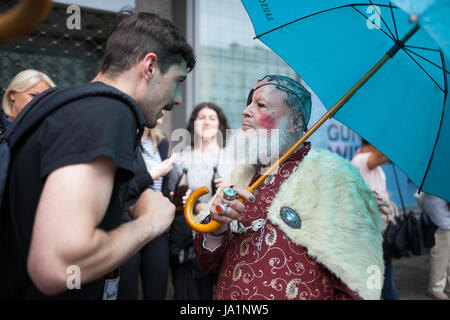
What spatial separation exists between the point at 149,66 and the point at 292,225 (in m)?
0.87

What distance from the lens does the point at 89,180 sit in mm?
907

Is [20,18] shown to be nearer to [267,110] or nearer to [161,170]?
[267,110]

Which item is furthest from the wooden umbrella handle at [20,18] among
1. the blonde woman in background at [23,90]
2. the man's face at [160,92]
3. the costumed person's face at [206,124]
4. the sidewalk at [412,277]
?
the sidewalk at [412,277]

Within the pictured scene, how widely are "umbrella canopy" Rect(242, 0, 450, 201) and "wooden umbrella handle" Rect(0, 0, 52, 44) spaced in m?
1.41

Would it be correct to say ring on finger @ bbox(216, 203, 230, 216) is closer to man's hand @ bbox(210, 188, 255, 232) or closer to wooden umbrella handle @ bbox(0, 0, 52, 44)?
man's hand @ bbox(210, 188, 255, 232)

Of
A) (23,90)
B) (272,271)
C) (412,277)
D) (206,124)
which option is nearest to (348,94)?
(272,271)

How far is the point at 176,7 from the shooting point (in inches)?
192

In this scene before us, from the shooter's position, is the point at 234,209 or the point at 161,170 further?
the point at 161,170

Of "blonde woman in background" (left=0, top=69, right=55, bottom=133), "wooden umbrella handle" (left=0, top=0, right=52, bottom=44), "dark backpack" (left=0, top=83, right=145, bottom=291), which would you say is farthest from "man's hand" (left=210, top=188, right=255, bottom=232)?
"blonde woman in background" (left=0, top=69, right=55, bottom=133)

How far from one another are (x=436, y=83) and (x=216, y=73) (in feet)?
12.3

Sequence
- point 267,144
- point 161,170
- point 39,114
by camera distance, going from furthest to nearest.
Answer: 1. point 161,170
2. point 267,144
3. point 39,114

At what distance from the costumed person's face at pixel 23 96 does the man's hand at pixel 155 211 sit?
6.46ft
